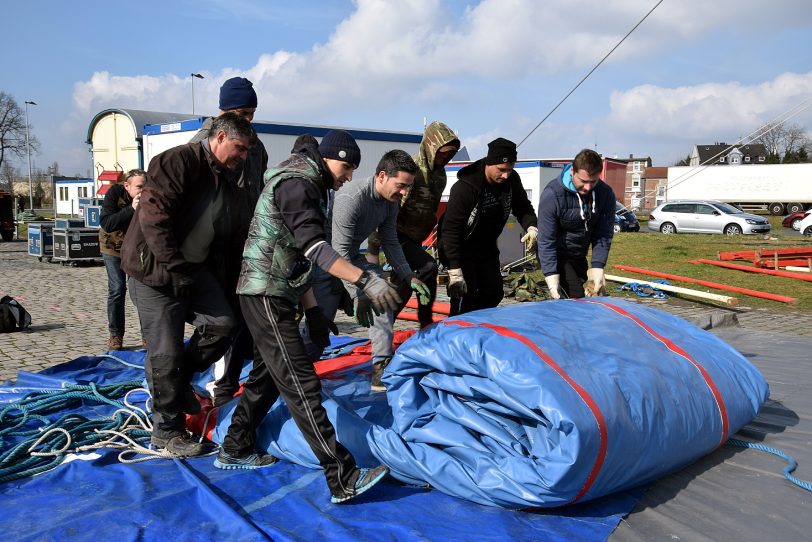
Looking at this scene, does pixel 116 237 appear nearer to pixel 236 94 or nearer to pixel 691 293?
pixel 236 94

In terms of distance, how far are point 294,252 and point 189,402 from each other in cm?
121

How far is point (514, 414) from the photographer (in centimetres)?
299

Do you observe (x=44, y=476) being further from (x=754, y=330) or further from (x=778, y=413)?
(x=754, y=330)

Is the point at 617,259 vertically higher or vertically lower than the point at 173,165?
lower

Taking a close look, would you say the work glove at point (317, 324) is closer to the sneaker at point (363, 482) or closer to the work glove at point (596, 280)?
the sneaker at point (363, 482)

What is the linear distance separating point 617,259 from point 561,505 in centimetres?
1325

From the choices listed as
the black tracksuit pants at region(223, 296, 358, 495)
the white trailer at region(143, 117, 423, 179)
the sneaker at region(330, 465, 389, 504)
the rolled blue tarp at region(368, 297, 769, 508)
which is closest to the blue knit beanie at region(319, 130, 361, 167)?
the black tracksuit pants at region(223, 296, 358, 495)

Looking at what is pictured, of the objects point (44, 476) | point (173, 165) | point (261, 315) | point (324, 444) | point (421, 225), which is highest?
point (173, 165)

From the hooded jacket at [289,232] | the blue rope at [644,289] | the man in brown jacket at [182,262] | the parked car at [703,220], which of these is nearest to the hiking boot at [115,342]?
the man in brown jacket at [182,262]

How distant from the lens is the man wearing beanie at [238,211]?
12.9ft

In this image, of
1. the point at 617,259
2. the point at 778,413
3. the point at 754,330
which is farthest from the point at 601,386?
the point at 617,259

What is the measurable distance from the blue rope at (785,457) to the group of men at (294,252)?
1.70m

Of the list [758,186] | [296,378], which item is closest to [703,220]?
[758,186]

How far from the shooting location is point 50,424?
12.8ft
